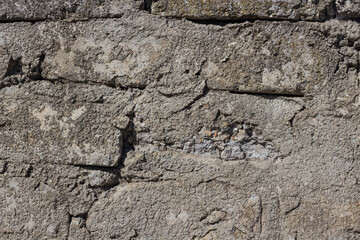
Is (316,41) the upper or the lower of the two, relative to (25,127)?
upper

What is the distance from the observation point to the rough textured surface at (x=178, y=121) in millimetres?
1442

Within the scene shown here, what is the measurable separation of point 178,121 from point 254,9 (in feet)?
1.62

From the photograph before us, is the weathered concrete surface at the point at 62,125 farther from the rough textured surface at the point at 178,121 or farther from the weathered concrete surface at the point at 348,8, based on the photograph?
the weathered concrete surface at the point at 348,8

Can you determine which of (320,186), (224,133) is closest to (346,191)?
(320,186)

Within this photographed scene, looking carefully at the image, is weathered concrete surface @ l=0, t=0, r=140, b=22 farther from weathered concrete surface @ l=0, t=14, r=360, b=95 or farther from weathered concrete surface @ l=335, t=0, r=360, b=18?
weathered concrete surface @ l=335, t=0, r=360, b=18

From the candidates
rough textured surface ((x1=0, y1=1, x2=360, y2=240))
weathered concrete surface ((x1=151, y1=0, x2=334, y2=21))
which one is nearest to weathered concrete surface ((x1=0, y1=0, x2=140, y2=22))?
rough textured surface ((x1=0, y1=1, x2=360, y2=240))

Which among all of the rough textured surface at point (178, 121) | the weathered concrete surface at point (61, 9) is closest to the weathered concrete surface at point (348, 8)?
the rough textured surface at point (178, 121)

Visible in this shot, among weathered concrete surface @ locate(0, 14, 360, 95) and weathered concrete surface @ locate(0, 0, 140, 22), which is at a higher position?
weathered concrete surface @ locate(0, 0, 140, 22)

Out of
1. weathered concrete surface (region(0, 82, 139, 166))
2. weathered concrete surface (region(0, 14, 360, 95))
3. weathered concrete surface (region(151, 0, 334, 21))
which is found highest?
weathered concrete surface (region(151, 0, 334, 21))

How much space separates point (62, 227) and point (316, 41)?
3.87ft

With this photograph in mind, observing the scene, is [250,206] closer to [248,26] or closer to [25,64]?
[248,26]

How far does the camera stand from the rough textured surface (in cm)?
144

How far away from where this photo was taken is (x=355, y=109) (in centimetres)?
143

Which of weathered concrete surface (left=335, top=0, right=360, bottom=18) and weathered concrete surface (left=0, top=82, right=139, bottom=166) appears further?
weathered concrete surface (left=0, top=82, right=139, bottom=166)
